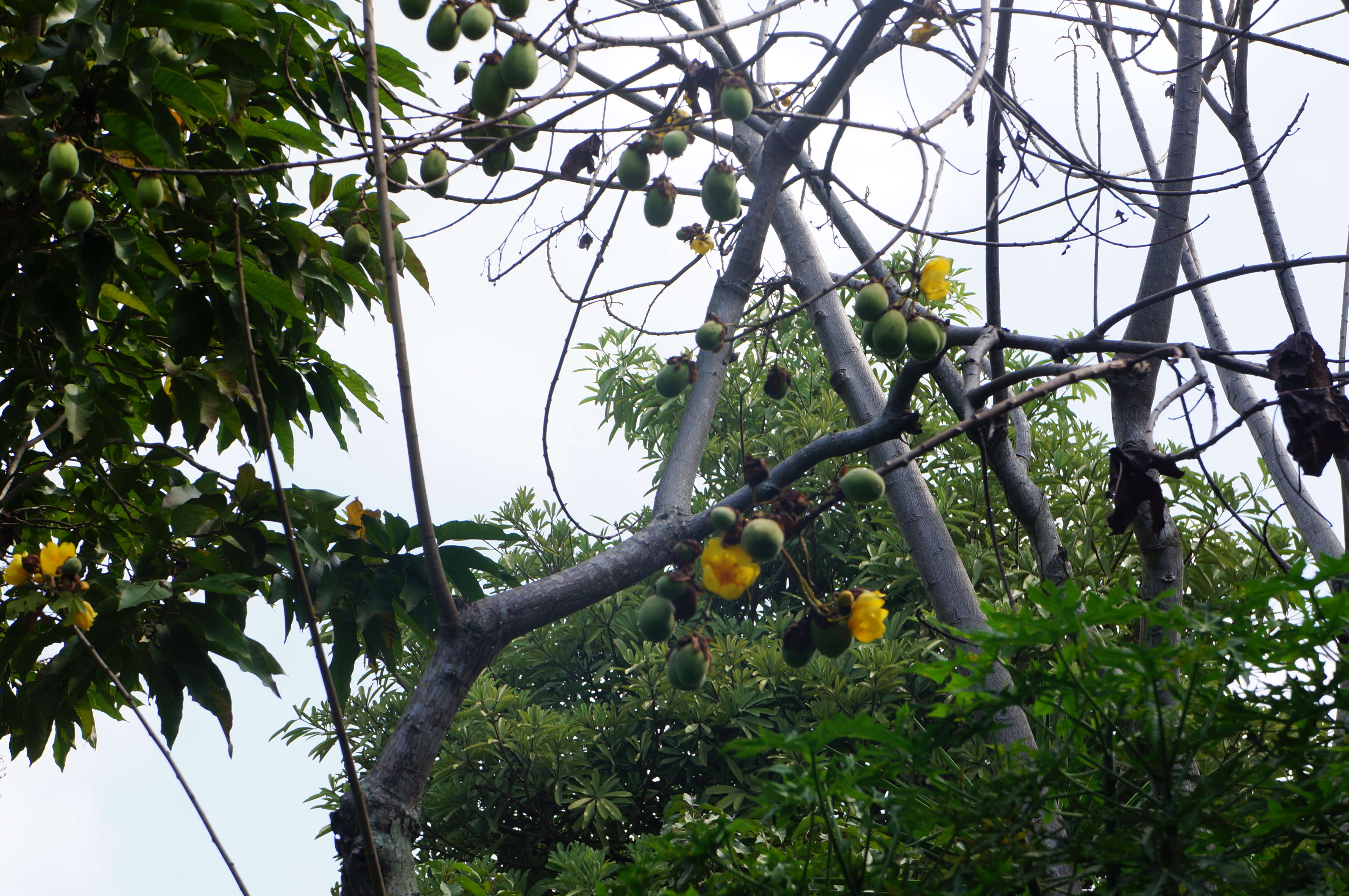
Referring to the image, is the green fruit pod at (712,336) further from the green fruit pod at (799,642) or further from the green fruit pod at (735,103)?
the green fruit pod at (799,642)

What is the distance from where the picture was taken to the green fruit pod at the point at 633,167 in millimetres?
1305

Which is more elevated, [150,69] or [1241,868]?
[150,69]

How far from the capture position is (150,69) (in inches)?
64.7

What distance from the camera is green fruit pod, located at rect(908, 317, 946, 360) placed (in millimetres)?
1117

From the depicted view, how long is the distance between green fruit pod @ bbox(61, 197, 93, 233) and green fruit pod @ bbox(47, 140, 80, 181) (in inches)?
2.8

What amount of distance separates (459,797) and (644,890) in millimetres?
3461

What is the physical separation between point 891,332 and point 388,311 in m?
0.62

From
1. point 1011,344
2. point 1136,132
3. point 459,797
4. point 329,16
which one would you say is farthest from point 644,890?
point 459,797

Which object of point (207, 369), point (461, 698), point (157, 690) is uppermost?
point (207, 369)

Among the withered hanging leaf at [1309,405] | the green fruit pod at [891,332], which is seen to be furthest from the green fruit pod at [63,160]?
the withered hanging leaf at [1309,405]

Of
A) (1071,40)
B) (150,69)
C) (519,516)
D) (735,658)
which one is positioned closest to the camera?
(150,69)

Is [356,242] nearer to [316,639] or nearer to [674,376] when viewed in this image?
[674,376]

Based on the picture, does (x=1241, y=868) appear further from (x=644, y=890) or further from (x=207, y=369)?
(x=207, y=369)

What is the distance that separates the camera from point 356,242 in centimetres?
133
